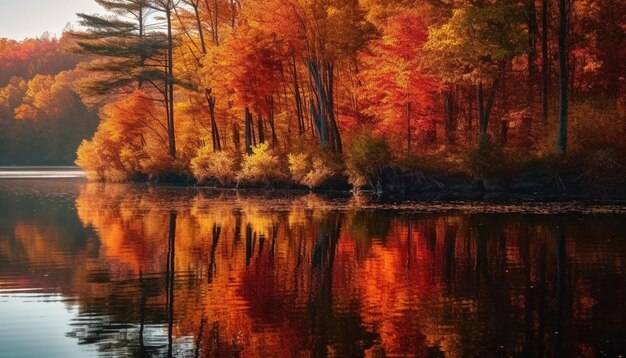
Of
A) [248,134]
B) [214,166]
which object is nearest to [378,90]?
[248,134]

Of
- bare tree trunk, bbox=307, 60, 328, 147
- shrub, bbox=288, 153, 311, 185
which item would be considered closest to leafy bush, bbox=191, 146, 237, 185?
shrub, bbox=288, 153, 311, 185

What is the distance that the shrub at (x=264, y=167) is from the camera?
154 ft

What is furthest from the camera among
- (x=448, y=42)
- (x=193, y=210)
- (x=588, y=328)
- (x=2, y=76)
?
(x=2, y=76)

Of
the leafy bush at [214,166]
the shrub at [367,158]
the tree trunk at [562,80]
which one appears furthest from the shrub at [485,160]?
the leafy bush at [214,166]

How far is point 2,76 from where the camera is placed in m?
140

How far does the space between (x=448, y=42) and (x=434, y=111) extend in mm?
9135

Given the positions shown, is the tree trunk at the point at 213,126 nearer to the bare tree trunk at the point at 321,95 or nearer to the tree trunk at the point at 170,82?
the tree trunk at the point at 170,82

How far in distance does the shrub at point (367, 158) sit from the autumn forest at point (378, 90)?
0.24 feet

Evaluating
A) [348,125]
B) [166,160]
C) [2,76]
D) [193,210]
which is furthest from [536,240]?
[2,76]

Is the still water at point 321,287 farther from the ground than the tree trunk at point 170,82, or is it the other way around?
the tree trunk at point 170,82

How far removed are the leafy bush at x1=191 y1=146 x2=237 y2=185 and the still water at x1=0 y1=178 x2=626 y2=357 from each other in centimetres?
2514

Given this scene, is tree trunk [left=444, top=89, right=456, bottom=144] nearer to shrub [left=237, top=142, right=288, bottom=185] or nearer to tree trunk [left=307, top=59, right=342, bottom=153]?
tree trunk [left=307, top=59, right=342, bottom=153]

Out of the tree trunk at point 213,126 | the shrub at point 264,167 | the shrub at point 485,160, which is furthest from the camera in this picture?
the tree trunk at point 213,126

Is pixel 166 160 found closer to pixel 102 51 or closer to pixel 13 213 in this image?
pixel 102 51
